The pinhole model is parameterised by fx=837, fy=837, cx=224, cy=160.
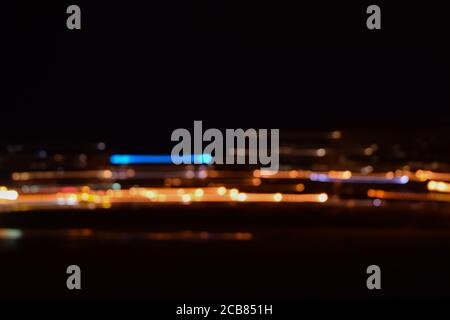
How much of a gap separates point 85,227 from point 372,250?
3.11m

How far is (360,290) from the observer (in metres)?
6.43

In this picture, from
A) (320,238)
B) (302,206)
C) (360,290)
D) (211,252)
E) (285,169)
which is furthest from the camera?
(285,169)

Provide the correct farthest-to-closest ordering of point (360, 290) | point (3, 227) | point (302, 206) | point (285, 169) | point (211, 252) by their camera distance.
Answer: point (285, 169) < point (302, 206) < point (3, 227) < point (211, 252) < point (360, 290)

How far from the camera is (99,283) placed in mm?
6680

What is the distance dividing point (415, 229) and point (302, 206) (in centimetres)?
160

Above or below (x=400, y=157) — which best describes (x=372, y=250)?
below

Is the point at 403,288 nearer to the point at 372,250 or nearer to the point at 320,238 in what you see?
the point at 372,250

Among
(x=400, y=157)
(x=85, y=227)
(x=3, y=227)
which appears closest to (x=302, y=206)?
(x=400, y=157)

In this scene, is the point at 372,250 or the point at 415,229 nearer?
the point at 372,250

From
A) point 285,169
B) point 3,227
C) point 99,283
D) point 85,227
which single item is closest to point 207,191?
point 285,169

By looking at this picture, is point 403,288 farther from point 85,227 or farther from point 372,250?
point 85,227

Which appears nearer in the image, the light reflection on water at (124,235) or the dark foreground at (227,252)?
the dark foreground at (227,252)

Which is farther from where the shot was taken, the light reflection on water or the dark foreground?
the light reflection on water

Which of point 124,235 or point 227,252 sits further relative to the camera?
point 124,235
